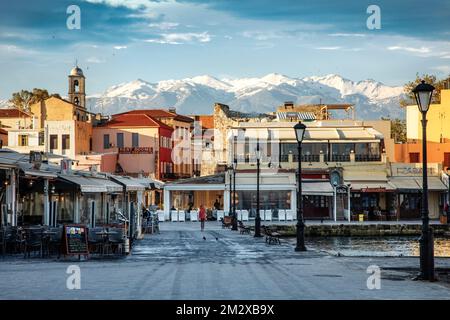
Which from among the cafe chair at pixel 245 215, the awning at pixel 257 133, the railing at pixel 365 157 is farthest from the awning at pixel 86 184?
the railing at pixel 365 157

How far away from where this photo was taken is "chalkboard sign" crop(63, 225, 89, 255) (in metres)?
25.6

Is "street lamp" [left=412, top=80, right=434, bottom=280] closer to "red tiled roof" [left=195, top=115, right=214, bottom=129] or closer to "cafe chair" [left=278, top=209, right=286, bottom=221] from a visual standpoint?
"cafe chair" [left=278, top=209, right=286, bottom=221]

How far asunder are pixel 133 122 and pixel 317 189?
3634 cm

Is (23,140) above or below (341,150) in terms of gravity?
above

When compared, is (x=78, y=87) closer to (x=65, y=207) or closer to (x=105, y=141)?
(x=105, y=141)

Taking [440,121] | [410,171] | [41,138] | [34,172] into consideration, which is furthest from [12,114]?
[34,172]

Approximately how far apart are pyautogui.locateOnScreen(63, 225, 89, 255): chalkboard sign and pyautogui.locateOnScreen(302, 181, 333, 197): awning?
4392 centimetres

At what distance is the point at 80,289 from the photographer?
1683cm

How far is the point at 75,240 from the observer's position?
1016 inches

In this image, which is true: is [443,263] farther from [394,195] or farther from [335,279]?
[394,195]

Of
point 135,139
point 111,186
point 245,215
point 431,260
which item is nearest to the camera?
point 431,260

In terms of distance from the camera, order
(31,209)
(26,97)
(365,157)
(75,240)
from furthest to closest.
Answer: (26,97) → (365,157) → (31,209) → (75,240)

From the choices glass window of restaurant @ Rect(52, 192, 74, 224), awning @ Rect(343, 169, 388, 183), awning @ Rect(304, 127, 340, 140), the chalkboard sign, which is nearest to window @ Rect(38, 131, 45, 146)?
awning @ Rect(304, 127, 340, 140)

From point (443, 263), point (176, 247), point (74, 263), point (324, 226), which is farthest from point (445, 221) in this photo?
point (74, 263)
